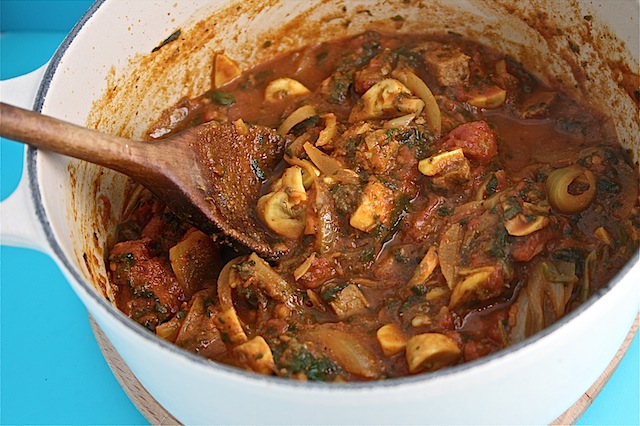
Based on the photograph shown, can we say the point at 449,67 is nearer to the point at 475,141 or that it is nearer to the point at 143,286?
the point at 475,141

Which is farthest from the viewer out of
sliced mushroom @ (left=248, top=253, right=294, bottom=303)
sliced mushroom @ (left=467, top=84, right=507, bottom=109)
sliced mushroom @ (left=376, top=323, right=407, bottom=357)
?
sliced mushroom @ (left=467, top=84, right=507, bottom=109)

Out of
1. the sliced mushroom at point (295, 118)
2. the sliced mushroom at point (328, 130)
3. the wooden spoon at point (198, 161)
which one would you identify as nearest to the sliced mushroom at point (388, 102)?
the sliced mushroom at point (328, 130)

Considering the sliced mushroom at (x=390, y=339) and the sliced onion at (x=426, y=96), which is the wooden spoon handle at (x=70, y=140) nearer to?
the sliced mushroom at (x=390, y=339)

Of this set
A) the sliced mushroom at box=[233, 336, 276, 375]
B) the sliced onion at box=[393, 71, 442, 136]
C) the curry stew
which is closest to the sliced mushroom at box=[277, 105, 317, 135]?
the curry stew

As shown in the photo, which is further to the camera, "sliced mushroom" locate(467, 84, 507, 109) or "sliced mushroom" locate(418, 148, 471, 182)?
"sliced mushroom" locate(467, 84, 507, 109)

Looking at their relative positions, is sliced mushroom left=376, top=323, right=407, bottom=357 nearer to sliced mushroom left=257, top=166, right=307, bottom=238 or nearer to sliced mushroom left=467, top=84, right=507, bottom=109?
Answer: sliced mushroom left=257, top=166, right=307, bottom=238
